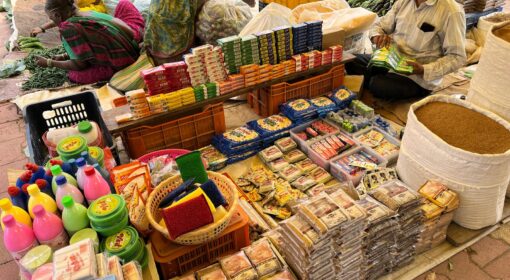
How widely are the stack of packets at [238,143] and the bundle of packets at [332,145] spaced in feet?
1.65

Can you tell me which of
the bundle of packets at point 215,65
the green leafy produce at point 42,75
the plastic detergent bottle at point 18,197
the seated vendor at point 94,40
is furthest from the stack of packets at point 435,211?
the green leafy produce at point 42,75

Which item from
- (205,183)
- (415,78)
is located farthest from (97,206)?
(415,78)

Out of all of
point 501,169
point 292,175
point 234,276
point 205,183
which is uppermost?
point 205,183

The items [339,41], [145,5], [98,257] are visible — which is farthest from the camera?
[145,5]

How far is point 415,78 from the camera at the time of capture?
3768 mm

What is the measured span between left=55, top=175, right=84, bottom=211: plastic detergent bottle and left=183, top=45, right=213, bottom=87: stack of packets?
1511mm

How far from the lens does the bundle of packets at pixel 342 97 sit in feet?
11.6

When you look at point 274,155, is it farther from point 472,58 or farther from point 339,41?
point 472,58

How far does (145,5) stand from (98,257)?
5.11 m

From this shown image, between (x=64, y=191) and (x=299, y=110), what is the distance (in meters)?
2.14

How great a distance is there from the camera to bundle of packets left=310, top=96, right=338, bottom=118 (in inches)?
136

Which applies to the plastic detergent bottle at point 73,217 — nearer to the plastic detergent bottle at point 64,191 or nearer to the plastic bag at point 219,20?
the plastic detergent bottle at point 64,191

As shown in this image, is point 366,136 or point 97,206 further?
point 366,136

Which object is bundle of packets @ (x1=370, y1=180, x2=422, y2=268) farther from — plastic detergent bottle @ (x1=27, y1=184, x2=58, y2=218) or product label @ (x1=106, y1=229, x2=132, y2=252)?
plastic detergent bottle @ (x1=27, y1=184, x2=58, y2=218)
